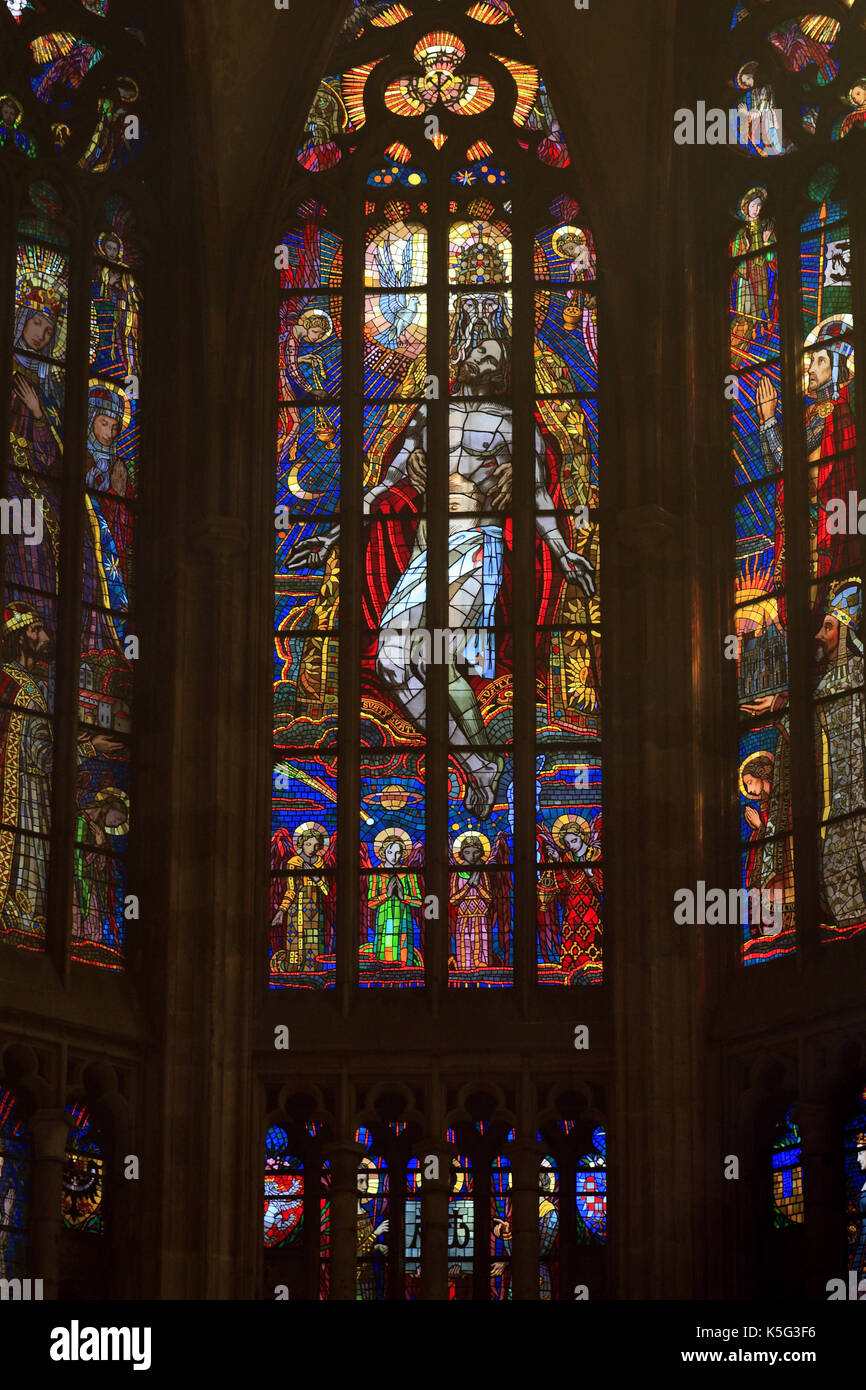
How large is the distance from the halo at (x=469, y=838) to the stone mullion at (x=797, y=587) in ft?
6.59

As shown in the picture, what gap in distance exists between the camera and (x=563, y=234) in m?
21.0

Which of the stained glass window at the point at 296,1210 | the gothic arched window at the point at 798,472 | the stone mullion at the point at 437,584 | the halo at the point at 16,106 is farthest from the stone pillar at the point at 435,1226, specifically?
the halo at the point at 16,106

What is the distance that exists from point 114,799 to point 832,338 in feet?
17.8

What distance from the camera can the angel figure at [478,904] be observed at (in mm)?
19500

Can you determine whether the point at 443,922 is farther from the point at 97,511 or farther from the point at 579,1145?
the point at 97,511

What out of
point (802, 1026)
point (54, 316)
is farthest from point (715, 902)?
point (54, 316)

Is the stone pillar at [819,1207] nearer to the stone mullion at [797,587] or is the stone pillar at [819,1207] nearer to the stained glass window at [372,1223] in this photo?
the stone mullion at [797,587]

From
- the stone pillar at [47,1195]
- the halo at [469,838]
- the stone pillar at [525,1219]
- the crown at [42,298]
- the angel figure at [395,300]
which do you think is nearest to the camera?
the stone pillar at [47,1195]

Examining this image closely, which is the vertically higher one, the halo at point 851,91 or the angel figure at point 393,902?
the halo at point 851,91

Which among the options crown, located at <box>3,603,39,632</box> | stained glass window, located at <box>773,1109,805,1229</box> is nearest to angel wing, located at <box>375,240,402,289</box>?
crown, located at <box>3,603,39,632</box>

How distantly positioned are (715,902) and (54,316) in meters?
5.82

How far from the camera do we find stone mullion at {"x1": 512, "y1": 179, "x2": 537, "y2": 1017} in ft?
63.8

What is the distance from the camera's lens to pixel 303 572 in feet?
66.8
